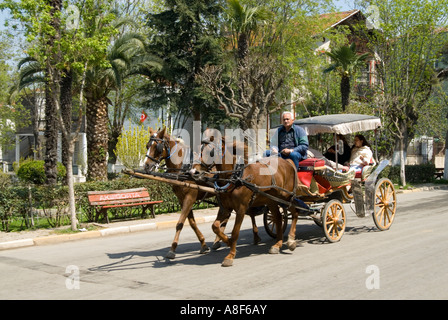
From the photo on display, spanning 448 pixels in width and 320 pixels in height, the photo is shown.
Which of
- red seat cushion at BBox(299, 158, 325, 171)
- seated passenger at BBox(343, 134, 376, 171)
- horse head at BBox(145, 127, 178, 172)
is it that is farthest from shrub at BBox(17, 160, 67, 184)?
red seat cushion at BBox(299, 158, 325, 171)

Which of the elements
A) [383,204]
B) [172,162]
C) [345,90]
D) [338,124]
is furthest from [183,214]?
[345,90]

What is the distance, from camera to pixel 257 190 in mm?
9445

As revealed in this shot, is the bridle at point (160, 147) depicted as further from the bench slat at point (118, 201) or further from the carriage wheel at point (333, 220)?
the bench slat at point (118, 201)

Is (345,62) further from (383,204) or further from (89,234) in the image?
(89,234)

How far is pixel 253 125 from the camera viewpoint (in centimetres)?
2350

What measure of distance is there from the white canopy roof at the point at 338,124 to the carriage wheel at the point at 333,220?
1662 millimetres

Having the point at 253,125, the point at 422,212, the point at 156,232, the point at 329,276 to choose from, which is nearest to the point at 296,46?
the point at 253,125

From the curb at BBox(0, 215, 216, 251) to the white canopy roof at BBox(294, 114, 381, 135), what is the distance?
574cm

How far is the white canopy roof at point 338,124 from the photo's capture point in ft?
37.4

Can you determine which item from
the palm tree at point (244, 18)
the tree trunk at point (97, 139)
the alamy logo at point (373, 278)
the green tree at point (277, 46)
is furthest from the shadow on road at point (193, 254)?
the green tree at point (277, 46)

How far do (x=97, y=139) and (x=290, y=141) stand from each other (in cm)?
1353

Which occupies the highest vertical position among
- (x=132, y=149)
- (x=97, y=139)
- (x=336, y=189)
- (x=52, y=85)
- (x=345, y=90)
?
(x=345, y=90)
